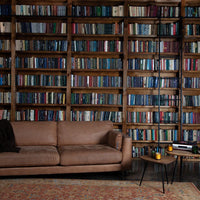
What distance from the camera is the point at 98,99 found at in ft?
16.9

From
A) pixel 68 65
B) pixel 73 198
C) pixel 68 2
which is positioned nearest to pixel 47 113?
pixel 68 65

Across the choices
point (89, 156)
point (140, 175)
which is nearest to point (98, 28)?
point (89, 156)

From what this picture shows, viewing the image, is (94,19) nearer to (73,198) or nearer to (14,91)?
(14,91)

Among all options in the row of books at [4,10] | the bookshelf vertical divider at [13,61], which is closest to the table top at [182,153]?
the bookshelf vertical divider at [13,61]

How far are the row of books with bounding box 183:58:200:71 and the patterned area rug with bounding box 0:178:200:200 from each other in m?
2.37

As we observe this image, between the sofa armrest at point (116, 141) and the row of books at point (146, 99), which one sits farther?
the row of books at point (146, 99)

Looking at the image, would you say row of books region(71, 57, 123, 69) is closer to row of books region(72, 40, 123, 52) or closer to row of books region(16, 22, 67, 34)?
row of books region(72, 40, 123, 52)

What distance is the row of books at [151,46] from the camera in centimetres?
516

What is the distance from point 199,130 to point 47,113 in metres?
2.78

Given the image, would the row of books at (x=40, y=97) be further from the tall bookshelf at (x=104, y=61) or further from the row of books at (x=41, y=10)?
the row of books at (x=41, y=10)

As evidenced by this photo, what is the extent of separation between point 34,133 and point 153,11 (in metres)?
3.04

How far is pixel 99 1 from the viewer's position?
5184 mm

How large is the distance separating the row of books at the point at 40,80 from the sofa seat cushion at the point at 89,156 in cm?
165

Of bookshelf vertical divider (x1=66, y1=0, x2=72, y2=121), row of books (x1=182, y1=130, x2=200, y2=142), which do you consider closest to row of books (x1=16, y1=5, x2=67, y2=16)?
bookshelf vertical divider (x1=66, y1=0, x2=72, y2=121)
